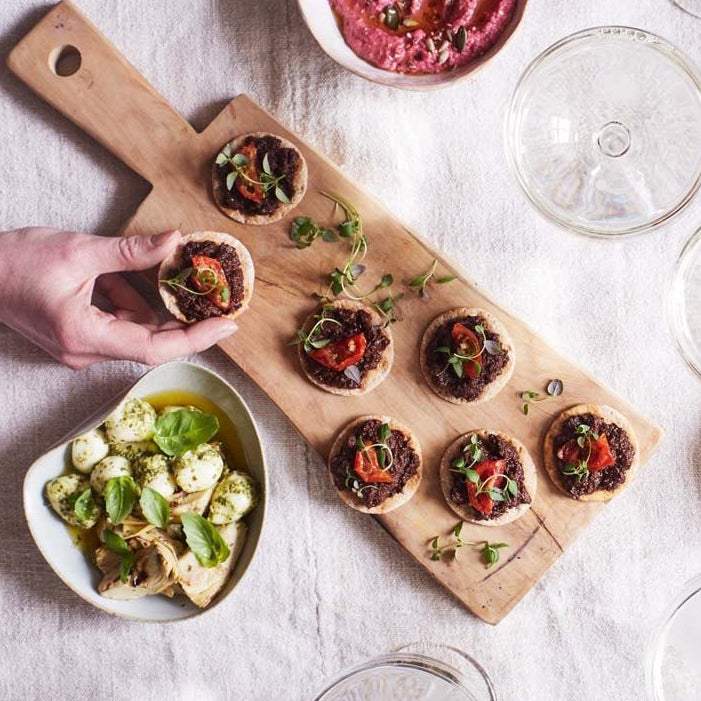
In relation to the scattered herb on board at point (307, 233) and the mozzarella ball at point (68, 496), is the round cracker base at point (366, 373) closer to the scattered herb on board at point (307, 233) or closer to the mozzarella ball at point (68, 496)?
the scattered herb on board at point (307, 233)

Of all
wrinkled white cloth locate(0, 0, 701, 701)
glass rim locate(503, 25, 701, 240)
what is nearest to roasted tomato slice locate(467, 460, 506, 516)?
wrinkled white cloth locate(0, 0, 701, 701)

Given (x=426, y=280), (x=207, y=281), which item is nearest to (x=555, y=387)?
(x=426, y=280)

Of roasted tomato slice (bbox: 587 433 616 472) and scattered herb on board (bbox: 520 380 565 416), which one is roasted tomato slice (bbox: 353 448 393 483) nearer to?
scattered herb on board (bbox: 520 380 565 416)

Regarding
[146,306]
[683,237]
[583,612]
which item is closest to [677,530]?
[583,612]

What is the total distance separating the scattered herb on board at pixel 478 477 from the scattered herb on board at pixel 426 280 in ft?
1.86

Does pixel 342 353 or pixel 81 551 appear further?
pixel 81 551

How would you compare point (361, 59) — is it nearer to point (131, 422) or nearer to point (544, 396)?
point (544, 396)

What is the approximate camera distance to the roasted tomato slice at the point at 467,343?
9.88 ft

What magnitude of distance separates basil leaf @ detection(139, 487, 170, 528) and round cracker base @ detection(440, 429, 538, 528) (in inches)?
39.7

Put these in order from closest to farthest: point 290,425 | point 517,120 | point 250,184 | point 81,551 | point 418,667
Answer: point 418,667, point 517,120, point 250,184, point 81,551, point 290,425

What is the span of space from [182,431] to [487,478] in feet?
3.64

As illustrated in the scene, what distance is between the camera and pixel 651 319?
3.24 m

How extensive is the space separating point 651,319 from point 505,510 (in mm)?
931

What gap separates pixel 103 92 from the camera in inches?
123
